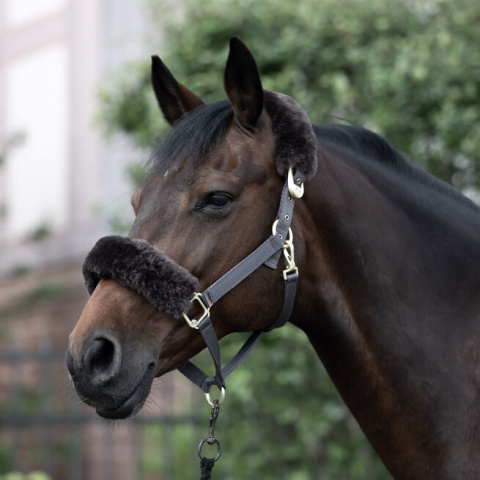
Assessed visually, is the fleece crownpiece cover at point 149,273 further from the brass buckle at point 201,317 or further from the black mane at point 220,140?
the black mane at point 220,140

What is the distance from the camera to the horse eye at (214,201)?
2.15 m

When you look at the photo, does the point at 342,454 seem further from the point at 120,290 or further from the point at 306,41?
the point at 120,290

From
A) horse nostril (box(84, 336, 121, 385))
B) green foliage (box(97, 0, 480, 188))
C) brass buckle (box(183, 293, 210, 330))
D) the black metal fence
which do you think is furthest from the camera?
the black metal fence

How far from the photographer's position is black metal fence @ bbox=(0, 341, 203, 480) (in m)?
5.79

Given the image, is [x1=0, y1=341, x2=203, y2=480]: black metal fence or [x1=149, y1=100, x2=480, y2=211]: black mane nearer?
[x1=149, y1=100, x2=480, y2=211]: black mane

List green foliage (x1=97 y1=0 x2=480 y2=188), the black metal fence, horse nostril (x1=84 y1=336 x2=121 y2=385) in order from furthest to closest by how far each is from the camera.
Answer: the black metal fence < green foliage (x1=97 y1=0 x2=480 y2=188) < horse nostril (x1=84 y1=336 x2=121 y2=385)

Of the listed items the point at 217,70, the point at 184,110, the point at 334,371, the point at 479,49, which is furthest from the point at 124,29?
the point at 334,371

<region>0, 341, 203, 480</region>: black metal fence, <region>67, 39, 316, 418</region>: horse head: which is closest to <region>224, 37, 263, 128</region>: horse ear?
<region>67, 39, 316, 418</region>: horse head

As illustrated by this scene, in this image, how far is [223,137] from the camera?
224 cm

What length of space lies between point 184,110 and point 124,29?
596 cm

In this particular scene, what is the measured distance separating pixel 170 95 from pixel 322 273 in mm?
779

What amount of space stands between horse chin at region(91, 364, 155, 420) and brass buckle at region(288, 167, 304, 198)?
629 millimetres

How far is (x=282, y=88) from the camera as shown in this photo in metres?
4.38

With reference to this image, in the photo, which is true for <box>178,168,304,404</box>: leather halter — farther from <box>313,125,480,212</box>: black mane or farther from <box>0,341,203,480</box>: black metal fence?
<box>0,341,203,480</box>: black metal fence
